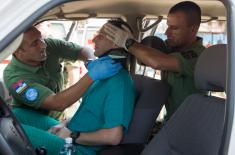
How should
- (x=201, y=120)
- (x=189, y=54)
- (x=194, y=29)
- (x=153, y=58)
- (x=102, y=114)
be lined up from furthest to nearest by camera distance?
(x=194, y=29) → (x=189, y=54) → (x=153, y=58) → (x=102, y=114) → (x=201, y=120)

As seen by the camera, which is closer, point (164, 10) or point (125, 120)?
point (125, 120)

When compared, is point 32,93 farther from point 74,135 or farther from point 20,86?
point 74,135

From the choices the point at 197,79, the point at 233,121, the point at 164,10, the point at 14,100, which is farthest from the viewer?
the point at 164,10

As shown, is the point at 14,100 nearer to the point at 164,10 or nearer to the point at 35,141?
the point at 35,141

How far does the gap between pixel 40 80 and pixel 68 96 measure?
52cm

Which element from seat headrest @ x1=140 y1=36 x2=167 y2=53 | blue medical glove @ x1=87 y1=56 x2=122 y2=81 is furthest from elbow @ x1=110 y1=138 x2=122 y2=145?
seat headrest @ x1=140 y1=36 x2=167 y2=53

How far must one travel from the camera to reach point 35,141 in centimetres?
237

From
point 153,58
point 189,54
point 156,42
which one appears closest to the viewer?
point 153,58

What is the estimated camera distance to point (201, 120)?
2.01 m

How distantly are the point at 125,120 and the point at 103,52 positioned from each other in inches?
15.0

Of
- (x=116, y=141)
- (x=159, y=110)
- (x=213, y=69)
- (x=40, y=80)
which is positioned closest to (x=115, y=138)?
(x=116, y=141)

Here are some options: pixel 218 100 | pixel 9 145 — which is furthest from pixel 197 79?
pixel 9 145

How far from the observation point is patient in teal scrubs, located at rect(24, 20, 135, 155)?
2.33m

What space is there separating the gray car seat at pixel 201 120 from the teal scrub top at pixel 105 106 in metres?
0.24
